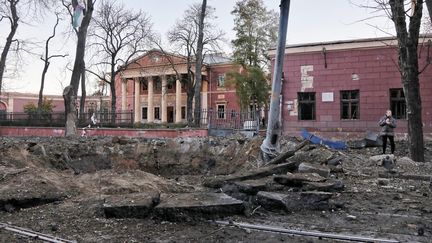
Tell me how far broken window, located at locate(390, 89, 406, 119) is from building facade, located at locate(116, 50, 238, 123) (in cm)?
3096

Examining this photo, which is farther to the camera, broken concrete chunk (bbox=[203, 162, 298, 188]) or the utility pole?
the utility pole

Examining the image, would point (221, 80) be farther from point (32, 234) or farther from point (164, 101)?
point (32, 234)

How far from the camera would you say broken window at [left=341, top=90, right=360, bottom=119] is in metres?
22.0

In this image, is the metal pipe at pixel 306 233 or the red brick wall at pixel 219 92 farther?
the red brick wall at pixel 219 92

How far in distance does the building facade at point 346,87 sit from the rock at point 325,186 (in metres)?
14.8

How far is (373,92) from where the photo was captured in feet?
70.5

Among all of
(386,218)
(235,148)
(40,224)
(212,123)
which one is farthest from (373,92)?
(40,224)

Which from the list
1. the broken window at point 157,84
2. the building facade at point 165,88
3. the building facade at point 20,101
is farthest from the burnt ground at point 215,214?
the building facade at point 20,101

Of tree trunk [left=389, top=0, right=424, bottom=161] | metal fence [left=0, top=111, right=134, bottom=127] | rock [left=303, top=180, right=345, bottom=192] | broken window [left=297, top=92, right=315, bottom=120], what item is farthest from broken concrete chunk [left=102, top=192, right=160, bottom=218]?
metal fence [left=0, top=111, right=134, bottom=127]

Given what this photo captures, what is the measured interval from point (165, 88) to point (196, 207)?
5209cm

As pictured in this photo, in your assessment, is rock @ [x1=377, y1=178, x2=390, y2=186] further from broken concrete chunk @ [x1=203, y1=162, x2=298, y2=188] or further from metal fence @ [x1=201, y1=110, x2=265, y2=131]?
metal fence @ [x1=201, y1=110, x2=265, y2=131]

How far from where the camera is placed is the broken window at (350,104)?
22.0 m

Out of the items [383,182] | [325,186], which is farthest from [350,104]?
[325,186]

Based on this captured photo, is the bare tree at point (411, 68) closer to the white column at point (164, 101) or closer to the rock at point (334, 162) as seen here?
the rock at point (334, 162)
